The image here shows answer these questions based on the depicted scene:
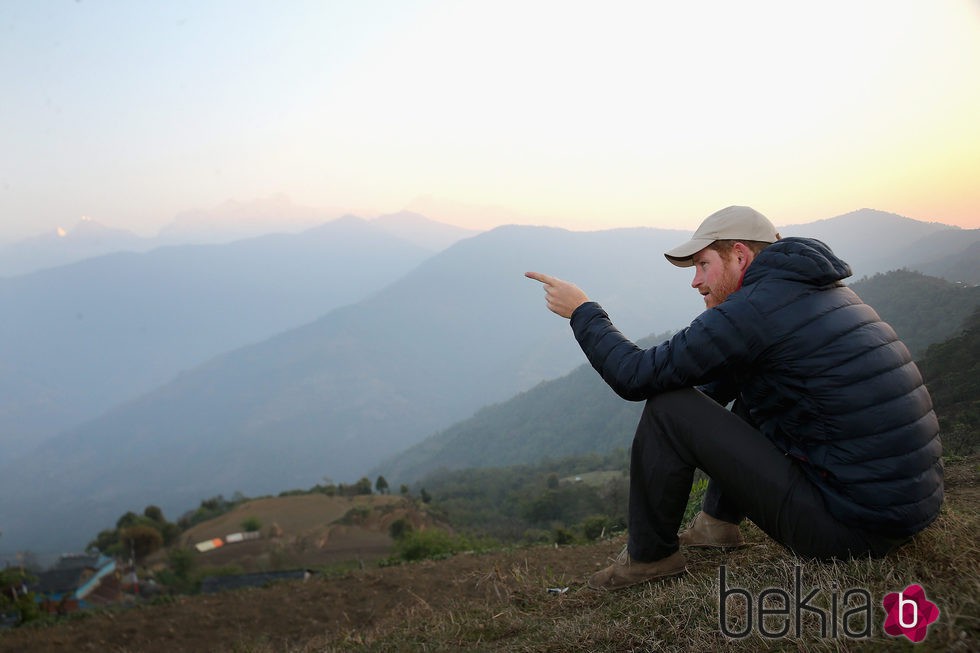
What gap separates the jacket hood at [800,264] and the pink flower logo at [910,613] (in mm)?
1137

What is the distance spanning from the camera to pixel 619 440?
54531 mm

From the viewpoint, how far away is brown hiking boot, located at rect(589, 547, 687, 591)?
9.99 feet

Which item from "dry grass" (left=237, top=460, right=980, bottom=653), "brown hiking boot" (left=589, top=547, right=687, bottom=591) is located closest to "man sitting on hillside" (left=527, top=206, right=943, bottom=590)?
"dry grass" (left=237, top=460, right=980, bottom=653)

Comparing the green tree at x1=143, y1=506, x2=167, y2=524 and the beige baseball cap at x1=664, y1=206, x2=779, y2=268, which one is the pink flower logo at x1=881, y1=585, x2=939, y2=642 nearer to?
the beige baseball cap at x1=664, y1=206, x2=779, y2=268

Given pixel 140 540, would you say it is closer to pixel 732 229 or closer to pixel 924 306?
pixel 924 306

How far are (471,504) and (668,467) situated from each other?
4171 cm

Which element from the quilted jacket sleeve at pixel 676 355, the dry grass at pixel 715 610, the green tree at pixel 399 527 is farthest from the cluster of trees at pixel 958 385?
the green tree at pixel 399 527

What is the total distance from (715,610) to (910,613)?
707 millimetres

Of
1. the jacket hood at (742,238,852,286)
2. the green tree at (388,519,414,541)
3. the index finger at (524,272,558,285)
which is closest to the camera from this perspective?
the jacket hood at (742,238,852,286)

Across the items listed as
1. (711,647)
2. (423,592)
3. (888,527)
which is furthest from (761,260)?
(423,592)

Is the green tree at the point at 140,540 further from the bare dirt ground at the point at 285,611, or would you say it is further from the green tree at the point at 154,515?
A: the bare dirt ground at the point at 285,611

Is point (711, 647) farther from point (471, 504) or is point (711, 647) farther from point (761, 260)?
point (471, 504)

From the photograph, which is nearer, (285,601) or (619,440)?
(285,601)

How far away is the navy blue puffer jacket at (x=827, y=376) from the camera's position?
2240 mm
